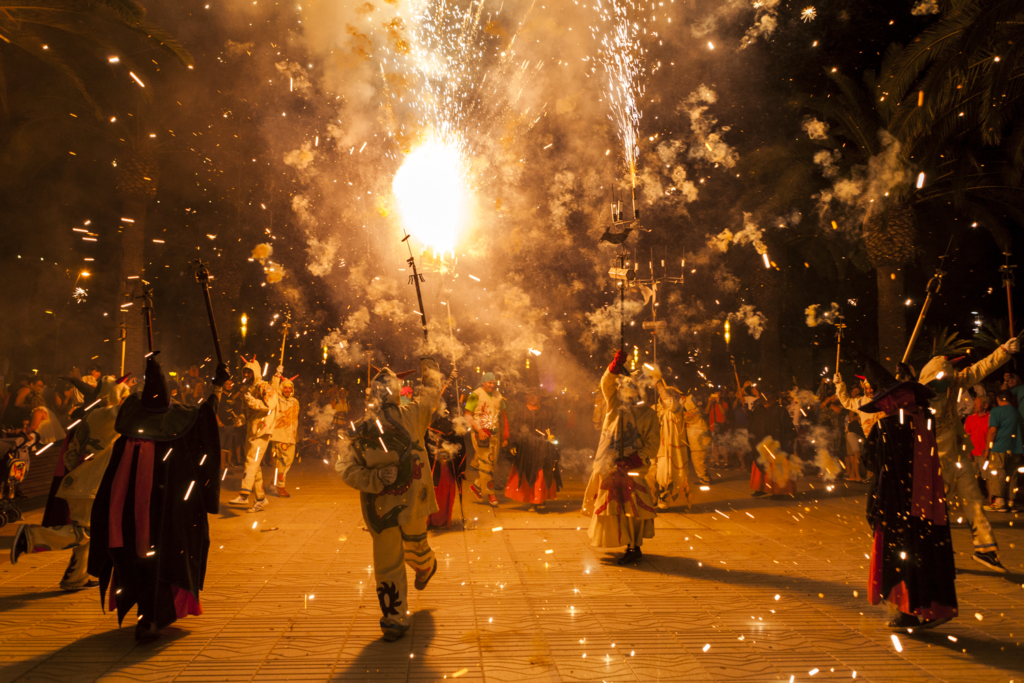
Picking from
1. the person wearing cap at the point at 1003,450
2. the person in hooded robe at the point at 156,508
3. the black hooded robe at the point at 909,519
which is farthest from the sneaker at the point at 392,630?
the person wearing cap at the point at 1003,450

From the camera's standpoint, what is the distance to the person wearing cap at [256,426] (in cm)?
998

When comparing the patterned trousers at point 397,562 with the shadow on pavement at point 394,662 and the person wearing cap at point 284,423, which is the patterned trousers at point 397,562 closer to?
the shadow on pavement at point 394,662

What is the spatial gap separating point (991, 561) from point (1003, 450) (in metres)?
4.17

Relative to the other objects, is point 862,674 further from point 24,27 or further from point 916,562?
point 24,27

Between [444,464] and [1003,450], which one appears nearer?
[444,464]

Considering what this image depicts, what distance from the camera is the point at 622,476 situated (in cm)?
729

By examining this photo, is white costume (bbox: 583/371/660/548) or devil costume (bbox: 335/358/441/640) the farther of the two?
white costume (bbox: 583/371/660/548)

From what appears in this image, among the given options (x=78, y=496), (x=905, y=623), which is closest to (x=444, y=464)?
(x=78, y=496)

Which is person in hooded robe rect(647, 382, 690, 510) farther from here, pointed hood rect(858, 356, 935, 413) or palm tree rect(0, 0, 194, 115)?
palm tree rect(0, 0, 194, 115)

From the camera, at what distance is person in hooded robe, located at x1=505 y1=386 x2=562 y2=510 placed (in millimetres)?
10617

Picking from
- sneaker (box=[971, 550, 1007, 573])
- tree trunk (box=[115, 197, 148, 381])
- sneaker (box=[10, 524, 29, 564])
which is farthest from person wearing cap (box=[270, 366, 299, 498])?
sneaker (box=[971, 550, 1007, 573])

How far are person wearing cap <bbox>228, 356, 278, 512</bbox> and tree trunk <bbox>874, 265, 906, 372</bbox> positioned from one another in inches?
503

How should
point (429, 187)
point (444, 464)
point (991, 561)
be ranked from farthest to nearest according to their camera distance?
point (429, 187) < point (444, 464) < point (991, 561)

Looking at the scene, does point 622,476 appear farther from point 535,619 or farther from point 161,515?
point 161,515
